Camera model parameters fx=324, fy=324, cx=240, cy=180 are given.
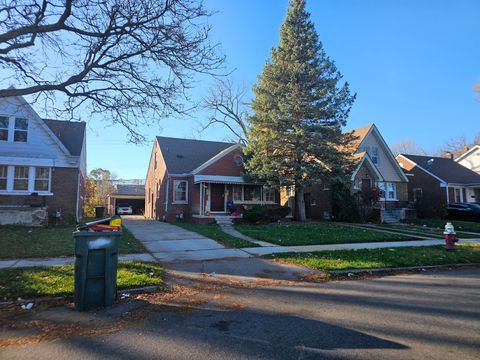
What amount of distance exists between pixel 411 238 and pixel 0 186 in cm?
2179

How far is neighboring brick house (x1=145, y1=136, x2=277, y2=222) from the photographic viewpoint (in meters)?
22.8

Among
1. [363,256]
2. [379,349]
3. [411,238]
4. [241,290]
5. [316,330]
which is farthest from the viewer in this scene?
[411,238]

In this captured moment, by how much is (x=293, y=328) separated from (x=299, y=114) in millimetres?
17495

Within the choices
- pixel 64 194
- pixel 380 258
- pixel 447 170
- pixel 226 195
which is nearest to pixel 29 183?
pixel 64 194

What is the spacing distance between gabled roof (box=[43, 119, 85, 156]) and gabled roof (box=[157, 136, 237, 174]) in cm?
643

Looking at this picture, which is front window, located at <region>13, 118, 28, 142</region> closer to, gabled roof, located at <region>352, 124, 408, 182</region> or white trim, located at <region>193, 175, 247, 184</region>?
white trim, located at <region>193, 175, 247, 184</region>

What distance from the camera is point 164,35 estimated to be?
31.3 ft

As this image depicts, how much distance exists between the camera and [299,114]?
20.7 metres

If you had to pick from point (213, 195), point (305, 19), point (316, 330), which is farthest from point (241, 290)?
point (305, 19)

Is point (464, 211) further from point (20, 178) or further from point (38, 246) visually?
point (20, 178)

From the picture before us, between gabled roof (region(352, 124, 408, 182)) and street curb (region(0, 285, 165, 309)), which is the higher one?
gabled roof (region(352, 124, 408, 182))

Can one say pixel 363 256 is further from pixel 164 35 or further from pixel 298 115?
pixel 298 115

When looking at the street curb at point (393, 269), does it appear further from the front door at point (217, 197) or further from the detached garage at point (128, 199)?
the detached garage at point (128, 199)

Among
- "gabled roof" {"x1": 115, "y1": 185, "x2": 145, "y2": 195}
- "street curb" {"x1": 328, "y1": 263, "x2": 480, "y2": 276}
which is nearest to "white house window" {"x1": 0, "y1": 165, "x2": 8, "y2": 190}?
"street curb" {"x1": 328, "y1": 263, "x2": 480, "y2": 276}
